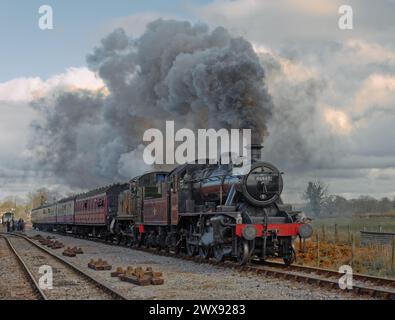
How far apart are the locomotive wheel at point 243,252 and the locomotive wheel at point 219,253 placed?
69 centimetres

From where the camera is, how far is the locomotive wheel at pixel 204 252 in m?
16.5

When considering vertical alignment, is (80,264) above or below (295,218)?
below

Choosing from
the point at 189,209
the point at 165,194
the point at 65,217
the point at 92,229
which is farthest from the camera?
the point at 65,217

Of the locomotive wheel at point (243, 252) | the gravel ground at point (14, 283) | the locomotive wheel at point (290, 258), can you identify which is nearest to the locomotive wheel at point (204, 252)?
the locomotive wheel at point (243, 252)

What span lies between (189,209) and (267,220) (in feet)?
10.5

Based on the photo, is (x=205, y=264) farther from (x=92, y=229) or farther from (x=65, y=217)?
(x=65, y=217)

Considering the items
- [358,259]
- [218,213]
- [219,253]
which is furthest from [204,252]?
[358,259]

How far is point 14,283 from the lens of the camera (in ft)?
41.5

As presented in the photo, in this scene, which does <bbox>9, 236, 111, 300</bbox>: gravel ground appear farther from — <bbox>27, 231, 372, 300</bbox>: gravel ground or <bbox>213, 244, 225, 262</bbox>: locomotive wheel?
<bbox>213, 244, 225, 262</bbox>: locomotive wheel

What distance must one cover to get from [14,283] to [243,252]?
5.70 meters

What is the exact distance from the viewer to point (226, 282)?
12.1 m
